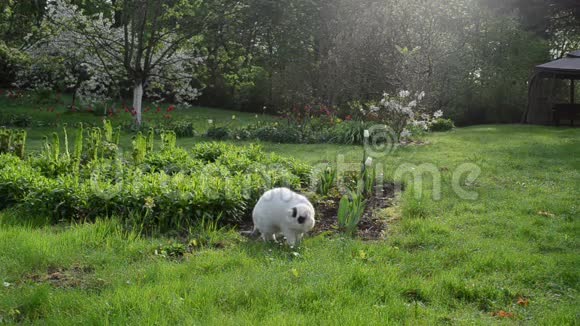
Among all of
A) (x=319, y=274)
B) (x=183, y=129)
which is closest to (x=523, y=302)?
(x=319, y=274)

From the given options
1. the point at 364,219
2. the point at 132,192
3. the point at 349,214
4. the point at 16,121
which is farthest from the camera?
the point at 16,121

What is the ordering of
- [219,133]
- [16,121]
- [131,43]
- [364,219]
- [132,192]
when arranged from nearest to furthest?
[132,192] < [364,219] < [219,133] < [16,121] < [131,43]

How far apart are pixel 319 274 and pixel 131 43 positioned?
13.3 m

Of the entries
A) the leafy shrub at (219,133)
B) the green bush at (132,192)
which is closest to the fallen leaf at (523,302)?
the green bush at (132,192)

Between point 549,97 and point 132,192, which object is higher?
point 549,97

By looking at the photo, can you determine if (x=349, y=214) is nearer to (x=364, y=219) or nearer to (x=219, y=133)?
(x=364, y=219)

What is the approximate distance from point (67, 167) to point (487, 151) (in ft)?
27.7

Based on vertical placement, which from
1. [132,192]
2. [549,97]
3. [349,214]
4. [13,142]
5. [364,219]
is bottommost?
[364,219]

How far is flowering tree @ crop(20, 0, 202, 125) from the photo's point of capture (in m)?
15.9

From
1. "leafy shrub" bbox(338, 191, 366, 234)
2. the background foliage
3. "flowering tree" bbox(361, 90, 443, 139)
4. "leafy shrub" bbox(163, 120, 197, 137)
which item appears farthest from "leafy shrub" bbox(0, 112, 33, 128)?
"leafy shrub" bbox(338, 191, 366, 234)

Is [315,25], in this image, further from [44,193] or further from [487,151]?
[44,193]

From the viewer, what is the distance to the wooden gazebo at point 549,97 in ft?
65.1

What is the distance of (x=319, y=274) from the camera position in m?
4.27

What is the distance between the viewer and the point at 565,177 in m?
8.62
